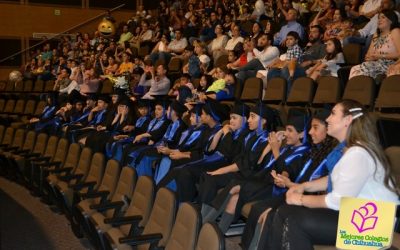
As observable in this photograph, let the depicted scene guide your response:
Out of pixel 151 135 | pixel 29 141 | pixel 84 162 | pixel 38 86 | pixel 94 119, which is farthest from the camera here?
pixel 38 86

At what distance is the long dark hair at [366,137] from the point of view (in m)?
2.34

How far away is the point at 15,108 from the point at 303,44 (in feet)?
23.3

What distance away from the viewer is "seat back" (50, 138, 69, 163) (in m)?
5.66

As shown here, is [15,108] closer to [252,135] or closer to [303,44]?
[303,44]

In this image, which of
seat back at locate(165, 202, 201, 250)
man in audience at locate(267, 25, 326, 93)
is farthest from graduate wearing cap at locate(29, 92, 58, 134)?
seat back at locate(165, 202, 201, 250)

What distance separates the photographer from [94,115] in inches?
321

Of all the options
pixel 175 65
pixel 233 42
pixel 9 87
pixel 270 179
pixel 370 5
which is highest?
pixel 370 5

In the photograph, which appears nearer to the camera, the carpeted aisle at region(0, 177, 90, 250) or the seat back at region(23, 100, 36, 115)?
the carpeted aisle at region(0, 177, 90, 250)

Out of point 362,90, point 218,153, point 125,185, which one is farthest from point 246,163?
point 362,90

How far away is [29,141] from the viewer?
6.89 meters

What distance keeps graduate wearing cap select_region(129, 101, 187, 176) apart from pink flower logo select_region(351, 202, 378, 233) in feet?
11.2

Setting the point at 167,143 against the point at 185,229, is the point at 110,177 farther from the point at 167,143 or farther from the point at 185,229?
the point at 185,229

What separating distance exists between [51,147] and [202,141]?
221cm

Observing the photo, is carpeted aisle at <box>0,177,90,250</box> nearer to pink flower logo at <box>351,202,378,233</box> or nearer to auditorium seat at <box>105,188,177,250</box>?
auditorium seat at <box>105,188,177,250</box>
